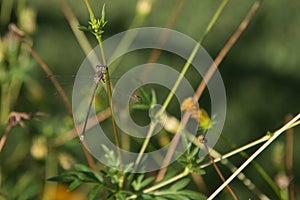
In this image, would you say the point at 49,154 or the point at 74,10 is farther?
the point at 74,10

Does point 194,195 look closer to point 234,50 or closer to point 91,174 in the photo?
point 91,174

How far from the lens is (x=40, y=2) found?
163 cm

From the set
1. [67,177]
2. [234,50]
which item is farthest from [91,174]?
[234,50]

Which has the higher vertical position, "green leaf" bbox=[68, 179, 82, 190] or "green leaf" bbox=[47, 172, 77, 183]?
"green leaf" bbox=[47, 172, 77, 183]

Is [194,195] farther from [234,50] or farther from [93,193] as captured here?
[234,50]

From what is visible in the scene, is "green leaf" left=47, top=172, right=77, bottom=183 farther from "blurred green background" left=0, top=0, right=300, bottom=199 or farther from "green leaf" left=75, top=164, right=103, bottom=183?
"blurred green background" left=0, top=0, right=300, bottom=199

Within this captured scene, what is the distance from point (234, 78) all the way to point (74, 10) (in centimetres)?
48

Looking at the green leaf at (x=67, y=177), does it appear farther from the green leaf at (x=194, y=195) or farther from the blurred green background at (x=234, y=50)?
the blurred green background at (x=234, y=50)

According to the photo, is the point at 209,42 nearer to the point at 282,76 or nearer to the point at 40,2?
the point at 282,76

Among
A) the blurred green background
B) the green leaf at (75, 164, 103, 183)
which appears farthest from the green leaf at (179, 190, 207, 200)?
the blurred green background

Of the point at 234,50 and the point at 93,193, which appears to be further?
the point at 234,50

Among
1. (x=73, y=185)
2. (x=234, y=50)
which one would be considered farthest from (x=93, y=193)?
(x=234, y=50)

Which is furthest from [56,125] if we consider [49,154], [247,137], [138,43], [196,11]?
[196,11]

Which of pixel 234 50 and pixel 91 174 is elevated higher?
pixel 234 50
